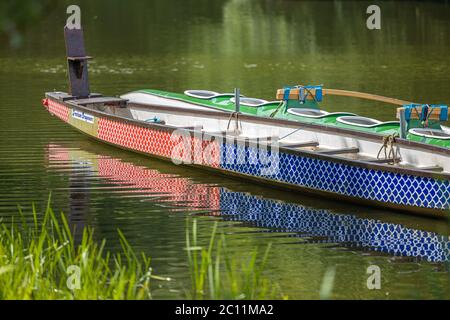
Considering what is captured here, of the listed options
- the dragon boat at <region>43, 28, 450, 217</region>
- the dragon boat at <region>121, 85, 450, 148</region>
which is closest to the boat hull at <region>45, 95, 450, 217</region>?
the dragon boat at <region>43, 28, 450, 217</region>

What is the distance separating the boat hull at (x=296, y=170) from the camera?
1489cm

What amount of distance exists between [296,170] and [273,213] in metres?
1.26

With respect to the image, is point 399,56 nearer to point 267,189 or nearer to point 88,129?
point 88,129

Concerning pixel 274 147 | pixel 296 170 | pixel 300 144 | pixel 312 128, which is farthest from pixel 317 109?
pixel 296 170

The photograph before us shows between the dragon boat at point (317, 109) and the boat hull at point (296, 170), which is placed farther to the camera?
the dragon boat at point (317, 109)

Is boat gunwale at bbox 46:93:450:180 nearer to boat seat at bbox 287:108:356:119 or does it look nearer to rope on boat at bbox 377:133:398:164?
rope on boat at bbox 377:133:398:164

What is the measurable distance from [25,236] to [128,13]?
40.6 m

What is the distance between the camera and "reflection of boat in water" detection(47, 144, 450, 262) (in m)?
13.9

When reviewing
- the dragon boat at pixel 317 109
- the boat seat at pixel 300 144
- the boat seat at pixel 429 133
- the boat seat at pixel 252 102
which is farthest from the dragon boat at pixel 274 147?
the boat seat at pixel 252 102

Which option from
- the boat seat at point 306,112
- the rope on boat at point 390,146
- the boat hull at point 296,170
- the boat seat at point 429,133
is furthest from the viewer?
the boat seat at point 306,112

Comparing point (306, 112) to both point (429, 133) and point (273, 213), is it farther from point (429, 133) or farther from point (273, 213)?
point (273, 213)

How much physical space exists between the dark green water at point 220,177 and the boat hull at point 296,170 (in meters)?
0.22

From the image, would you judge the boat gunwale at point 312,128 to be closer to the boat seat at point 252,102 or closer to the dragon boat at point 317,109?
the dragon boat at point 317,109
